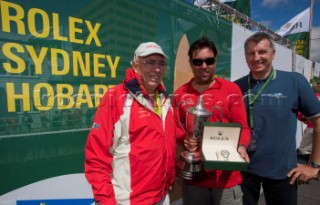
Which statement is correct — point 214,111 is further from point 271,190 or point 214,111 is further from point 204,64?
point 271,190

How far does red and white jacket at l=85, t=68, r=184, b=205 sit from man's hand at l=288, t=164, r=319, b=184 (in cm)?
115

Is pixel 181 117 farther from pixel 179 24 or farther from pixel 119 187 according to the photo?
pixel 179 24

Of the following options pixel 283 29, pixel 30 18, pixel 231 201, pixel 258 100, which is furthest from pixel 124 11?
pixel 283 29

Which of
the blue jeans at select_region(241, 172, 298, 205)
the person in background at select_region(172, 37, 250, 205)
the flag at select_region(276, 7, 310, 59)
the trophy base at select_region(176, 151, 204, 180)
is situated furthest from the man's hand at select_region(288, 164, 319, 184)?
the flag at select_region(276, 7, 310, 59)

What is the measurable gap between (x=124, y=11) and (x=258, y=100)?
58.0 inches

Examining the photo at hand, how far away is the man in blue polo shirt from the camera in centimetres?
194

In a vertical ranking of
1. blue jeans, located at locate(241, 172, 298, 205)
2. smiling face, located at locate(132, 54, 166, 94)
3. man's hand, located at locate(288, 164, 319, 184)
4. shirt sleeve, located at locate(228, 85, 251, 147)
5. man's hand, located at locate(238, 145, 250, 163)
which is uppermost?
smiling face, located at locate(132, 54, 166, 94)

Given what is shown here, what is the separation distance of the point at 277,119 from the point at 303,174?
484mm

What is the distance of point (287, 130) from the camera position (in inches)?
78.6

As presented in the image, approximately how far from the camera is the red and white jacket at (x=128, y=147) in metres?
1.33

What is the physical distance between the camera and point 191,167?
5.72 ft

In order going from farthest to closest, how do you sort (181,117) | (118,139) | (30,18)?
(181,117) → (30,18) → (118,139)

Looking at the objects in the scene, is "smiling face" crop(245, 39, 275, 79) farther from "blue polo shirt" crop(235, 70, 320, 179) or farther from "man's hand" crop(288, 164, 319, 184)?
"man's hand" crop(288, 164, 319, 184)

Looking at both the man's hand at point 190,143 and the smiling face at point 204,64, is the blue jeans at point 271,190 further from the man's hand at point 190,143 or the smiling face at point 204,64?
the smiling face at point 204,64
